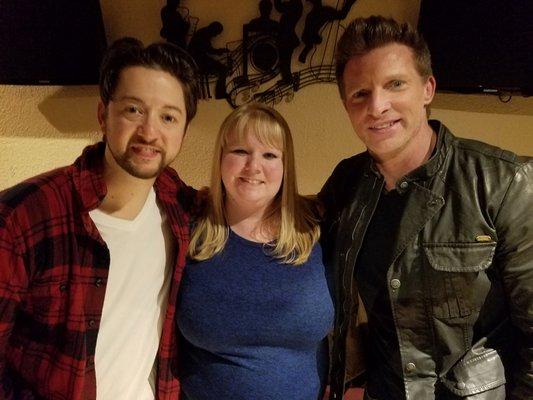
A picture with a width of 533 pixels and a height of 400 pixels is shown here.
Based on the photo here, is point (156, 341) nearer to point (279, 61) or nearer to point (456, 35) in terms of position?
point (279, 61)

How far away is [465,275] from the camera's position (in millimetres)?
1085

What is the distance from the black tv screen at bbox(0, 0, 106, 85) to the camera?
5.34ft

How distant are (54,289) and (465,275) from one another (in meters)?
1.07

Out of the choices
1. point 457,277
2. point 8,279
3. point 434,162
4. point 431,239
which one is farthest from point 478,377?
point 8,279

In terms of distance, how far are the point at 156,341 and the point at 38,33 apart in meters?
1.31

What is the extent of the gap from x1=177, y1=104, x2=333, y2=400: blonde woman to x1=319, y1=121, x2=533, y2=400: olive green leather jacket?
29 centimetres

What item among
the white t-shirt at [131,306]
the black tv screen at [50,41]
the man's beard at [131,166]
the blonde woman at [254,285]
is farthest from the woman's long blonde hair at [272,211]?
the black tv screen at [50,41]

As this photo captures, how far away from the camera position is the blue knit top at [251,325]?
1.22 metres

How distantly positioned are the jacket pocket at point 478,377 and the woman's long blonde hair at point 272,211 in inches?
20.7

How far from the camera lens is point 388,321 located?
121cm

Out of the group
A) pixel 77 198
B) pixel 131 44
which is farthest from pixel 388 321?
pixel 131 44

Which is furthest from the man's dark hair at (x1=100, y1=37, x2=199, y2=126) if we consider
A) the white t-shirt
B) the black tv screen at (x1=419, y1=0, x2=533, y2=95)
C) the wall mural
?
the black tv screen at (x1=419, y1=0, x2=533, y2=95)

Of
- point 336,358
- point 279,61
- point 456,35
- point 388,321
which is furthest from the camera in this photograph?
Answer: point 279,61

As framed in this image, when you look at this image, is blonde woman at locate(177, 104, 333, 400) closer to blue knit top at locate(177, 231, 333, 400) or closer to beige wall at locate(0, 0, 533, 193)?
blue knit top at locate(177, 231, 333, 400)
